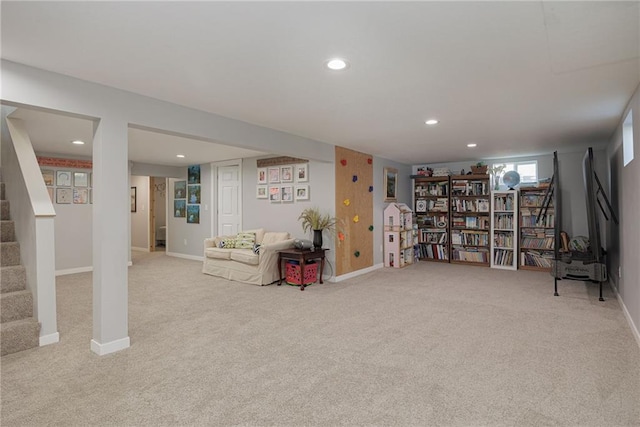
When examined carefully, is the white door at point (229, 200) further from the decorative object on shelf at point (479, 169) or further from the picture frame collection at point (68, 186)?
the decorative object on shelf at point (479, 169)

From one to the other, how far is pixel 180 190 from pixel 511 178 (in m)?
7.38

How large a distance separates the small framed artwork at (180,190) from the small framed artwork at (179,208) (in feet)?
0.41

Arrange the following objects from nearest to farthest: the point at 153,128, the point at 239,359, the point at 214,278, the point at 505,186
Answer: the point at 239,359 < the point at 153,128 < the point at 214,278 < the point at 505,186

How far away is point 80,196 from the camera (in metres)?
6.55

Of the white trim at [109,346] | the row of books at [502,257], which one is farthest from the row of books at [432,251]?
the white trim at [109,346]

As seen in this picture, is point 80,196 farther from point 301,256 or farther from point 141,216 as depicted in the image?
point 301,256

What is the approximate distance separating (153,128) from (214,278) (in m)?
3.27

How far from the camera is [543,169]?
259 inches

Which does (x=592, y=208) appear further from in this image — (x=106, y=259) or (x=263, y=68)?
(x=106, y=259)

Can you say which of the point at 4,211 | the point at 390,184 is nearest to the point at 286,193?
the point at 390,184

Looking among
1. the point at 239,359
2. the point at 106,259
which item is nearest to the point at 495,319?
the point at 239,359

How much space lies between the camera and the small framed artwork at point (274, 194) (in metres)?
6.34

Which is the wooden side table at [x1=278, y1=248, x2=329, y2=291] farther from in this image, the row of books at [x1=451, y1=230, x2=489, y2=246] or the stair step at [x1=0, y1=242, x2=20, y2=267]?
the row of books at [x1=451, y1=230, x2=489, y2=246]

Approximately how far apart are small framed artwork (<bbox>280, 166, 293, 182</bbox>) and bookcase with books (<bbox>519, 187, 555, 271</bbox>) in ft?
14.4
